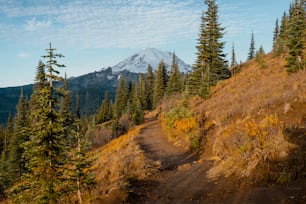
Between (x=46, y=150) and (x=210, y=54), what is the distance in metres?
31.8

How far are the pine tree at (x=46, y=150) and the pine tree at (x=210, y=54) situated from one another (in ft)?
95.1

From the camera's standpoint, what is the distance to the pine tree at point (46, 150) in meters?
9.19

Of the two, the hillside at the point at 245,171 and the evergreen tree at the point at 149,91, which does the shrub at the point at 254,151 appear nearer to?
the hillside at the point at 245,171

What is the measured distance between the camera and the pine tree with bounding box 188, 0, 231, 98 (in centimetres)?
3762

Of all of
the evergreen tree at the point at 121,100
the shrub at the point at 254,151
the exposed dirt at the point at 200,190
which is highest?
the evergreen tree at the point at 121,100

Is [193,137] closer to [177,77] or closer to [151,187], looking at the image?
[151,187]

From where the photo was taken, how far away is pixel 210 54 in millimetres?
37562

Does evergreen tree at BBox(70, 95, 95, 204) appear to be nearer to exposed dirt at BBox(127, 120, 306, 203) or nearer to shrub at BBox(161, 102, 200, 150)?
exposed dirt at BBox(127, 120, 306, 203)

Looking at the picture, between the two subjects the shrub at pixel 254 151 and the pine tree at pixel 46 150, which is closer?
the shrub at pixel 254 151

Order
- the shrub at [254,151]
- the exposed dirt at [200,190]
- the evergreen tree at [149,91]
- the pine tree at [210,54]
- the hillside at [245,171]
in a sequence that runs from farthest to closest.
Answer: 1. the evergreen tree at [149,91]
2. the pine tree at [210,54]
3. the shrub at [254,151]
4. the hillside at [245,171]
5. the exposed dirt at [200,190]

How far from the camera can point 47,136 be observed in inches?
373

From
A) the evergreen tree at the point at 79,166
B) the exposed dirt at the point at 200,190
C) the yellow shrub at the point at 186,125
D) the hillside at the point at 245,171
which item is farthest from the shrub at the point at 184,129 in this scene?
the evergreen tree at the point at 79,166

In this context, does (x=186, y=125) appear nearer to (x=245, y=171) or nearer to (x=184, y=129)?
(x=184, y=129)

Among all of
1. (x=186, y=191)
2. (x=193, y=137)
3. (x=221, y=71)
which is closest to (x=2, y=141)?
(x=221, y=71)
